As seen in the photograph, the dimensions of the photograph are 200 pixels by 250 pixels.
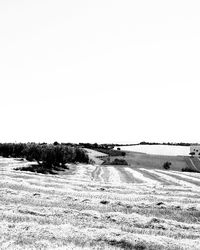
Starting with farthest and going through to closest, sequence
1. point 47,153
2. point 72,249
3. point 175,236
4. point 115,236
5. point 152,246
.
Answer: point 47,153
point 175,236
point 115,236
point 152,246
point 72,249

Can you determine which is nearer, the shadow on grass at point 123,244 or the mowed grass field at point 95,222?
the shadow on grass at point 123,244

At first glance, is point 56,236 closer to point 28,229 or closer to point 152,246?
point 28,229

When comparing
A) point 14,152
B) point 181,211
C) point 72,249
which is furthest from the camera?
point 14,152

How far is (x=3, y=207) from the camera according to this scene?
24656mm

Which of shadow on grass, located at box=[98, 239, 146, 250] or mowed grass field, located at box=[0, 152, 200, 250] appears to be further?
mowed grass field, located at box=[0, 152, 200, 250]

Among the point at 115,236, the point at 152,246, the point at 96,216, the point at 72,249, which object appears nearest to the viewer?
the point at 72,249

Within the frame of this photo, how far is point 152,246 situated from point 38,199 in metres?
15.3

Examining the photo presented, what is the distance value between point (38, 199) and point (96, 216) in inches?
314

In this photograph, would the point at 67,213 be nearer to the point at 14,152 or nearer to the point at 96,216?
the point at 96,216

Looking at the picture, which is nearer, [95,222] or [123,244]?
[123,244]

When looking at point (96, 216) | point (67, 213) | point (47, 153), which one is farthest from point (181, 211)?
point (47, 153)

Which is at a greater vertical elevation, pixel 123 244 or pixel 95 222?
pixel 123 244

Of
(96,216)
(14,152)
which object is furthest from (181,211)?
(14,152)

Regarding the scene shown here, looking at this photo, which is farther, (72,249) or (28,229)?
(28,229)
